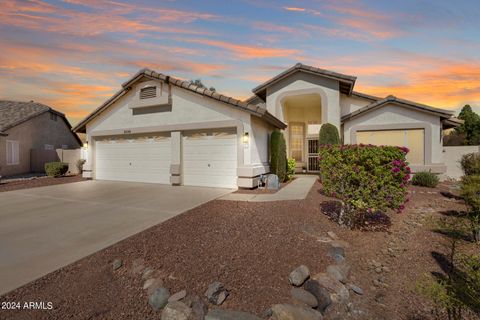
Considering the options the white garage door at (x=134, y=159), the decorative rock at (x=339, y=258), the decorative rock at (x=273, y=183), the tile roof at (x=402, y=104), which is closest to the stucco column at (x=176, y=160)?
the white garage door at (x=134, y=159)

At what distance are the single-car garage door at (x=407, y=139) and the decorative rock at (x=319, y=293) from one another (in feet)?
43.4

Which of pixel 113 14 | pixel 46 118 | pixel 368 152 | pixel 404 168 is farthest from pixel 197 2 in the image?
pixel 46 118

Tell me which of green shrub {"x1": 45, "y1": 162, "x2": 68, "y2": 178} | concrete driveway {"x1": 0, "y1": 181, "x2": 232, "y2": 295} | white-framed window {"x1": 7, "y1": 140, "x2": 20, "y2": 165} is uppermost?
white-framed window {"x1": 7, "y1": 140, "x2": 20, "y2": 165}

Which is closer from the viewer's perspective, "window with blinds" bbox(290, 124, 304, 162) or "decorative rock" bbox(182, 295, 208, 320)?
"decorative rock" bbox(182, 295, 208, 320)

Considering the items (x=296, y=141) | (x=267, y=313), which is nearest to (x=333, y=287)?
(x=267, y=313)

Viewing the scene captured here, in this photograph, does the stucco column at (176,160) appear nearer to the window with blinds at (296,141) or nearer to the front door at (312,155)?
the window with blinds at (296,141)

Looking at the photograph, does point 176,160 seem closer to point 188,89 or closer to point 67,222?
point 188,89

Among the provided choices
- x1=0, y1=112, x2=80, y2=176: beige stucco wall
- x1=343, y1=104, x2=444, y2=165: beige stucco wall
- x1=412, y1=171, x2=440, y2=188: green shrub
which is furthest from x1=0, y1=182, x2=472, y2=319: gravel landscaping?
x1=0, y1=112, x2=80, y2=176: beige stucco wall

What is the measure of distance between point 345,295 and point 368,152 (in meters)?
3.43

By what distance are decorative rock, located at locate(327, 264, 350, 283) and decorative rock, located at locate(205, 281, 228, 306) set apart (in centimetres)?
189

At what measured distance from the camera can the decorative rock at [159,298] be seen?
3160mm

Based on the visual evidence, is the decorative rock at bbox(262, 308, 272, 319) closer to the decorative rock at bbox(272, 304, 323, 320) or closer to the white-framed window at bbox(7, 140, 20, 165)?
the decorative rock at bbox(272, 304, 323, 320)

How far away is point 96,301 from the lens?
322 cm

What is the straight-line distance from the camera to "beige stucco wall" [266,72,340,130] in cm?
1432
